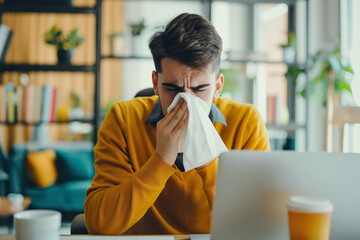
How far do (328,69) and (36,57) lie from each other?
4218 millimetres

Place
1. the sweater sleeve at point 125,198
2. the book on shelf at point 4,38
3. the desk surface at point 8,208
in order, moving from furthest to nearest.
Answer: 1. the book on shelf at point 4,38
2. the desk surface at point 8,208
3. the sweater sleeve at point 125,198

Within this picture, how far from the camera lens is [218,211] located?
0.76 m

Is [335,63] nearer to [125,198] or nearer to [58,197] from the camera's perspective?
[58,197]

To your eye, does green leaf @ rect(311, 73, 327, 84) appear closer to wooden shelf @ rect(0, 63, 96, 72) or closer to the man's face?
wooden shelf @ rect(0, 63, 96, 72)

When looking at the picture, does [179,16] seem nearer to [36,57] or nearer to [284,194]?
[284,194]

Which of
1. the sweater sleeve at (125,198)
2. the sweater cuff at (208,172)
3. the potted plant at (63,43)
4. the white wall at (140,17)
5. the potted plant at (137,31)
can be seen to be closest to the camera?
the sweater sleeve at (125,198)

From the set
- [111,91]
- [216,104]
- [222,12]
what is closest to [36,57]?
[111,91]

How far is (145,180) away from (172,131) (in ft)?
0.50

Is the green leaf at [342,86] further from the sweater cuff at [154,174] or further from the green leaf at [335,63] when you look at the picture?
the sweater cuff at [154,174]

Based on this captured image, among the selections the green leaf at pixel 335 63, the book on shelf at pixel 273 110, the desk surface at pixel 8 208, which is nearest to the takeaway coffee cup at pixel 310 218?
the desk surface at pixel 8 208

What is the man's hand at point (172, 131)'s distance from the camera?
1038 mm

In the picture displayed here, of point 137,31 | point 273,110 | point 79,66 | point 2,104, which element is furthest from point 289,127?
point 2,104

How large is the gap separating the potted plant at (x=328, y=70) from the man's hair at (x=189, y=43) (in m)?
2.34

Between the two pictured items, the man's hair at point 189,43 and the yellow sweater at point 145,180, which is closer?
the yellow sweater at point 145,180
